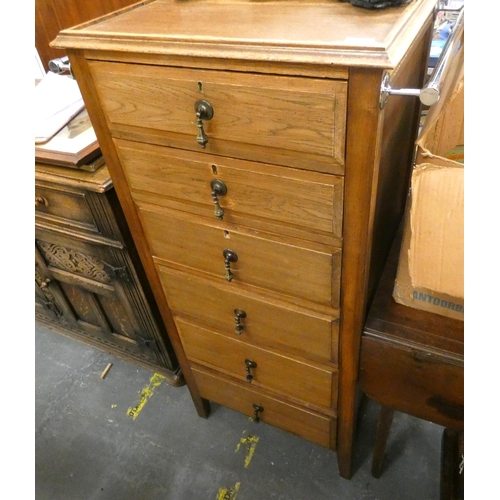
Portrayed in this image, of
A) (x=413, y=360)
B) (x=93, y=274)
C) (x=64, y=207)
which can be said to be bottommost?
(x=93, y=274)

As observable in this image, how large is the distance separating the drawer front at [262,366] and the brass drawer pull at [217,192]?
15.0 inches

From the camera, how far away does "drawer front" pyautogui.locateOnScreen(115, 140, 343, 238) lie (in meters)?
0.62

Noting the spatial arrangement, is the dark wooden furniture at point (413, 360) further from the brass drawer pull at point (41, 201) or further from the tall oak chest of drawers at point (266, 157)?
the brass drawer pull at point (41, 201)

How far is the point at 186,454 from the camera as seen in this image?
4.28 ft

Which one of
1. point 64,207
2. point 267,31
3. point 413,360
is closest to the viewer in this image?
point 267,31

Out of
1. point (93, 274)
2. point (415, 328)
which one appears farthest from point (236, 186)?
point (93, 274)

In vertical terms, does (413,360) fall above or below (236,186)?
below

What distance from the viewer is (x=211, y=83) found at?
57 cm

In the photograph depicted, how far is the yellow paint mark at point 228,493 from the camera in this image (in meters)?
1.20

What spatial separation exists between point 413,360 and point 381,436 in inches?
14.7

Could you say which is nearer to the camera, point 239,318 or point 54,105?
point 239,318

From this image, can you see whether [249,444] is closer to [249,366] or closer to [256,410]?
[256,410]

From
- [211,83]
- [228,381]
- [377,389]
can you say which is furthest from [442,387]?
[211,83]

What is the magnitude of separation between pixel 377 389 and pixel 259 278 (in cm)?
35
